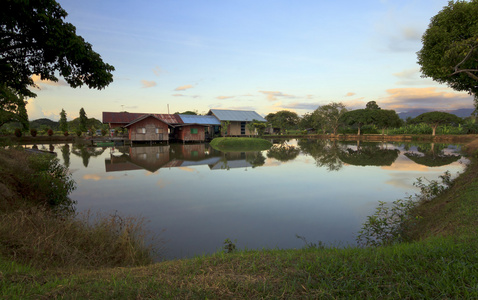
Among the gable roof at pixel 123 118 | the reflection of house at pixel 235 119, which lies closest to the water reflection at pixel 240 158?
the gable roof at pixel 123 118

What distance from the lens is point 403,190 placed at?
9.87 metres

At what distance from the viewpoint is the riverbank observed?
263 centimetres

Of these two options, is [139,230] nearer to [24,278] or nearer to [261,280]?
[24,278]

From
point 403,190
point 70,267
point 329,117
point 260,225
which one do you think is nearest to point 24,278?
point 70,267

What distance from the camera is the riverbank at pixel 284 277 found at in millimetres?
2633

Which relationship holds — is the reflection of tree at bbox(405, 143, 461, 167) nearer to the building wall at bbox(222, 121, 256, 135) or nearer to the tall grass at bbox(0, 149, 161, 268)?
the tall grass at bbox(0, 149, 161, 268)

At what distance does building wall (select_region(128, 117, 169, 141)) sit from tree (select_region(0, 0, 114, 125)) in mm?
26851

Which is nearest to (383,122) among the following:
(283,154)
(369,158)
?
(369,158)

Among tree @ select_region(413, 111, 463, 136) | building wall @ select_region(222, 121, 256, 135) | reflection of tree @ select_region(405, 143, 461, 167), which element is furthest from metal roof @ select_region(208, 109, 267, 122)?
tree @ select_region(413, 111, 463, 136)

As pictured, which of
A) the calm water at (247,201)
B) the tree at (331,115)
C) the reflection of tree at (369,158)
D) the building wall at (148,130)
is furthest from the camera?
the tree at (331,115)

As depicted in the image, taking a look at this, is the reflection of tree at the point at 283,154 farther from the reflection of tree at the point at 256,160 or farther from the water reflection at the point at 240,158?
the reflection of tree at the point at 256,160

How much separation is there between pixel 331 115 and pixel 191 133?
122 ft

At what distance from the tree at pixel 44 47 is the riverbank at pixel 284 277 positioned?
605 centimetres

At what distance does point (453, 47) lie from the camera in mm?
10375
